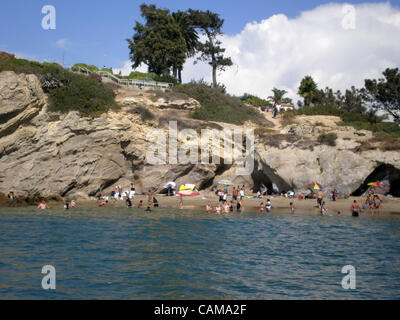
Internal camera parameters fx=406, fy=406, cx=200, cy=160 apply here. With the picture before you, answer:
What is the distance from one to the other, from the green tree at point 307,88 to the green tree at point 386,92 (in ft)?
49.7

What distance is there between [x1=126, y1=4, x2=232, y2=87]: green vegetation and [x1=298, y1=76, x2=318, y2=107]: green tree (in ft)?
40.3

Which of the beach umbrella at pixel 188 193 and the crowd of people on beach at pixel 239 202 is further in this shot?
the beach umbrella at pixel 188 193

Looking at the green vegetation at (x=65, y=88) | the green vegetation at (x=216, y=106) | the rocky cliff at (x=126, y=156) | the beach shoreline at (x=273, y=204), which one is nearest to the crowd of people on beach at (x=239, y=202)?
the beach shoreline at (x=273, y=204)

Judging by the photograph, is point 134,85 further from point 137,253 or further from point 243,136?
point 137,253

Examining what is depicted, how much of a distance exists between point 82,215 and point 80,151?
8422 millimetres

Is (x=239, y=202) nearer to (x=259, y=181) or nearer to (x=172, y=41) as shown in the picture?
(x=259, y=181)

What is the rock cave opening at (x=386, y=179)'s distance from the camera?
3047 cm

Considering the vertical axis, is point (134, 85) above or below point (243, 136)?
above

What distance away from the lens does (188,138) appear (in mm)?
35094

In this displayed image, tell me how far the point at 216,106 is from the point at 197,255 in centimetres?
2654

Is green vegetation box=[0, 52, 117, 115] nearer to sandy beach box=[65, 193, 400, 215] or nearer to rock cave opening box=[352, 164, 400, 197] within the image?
sandy beach box=[65, 193, 400, 215]

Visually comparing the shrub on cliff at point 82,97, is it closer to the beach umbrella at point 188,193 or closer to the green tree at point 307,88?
the beach umbrella at point 188,193

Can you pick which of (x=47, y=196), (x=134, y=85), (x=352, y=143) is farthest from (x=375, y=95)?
(x=47, y=196)

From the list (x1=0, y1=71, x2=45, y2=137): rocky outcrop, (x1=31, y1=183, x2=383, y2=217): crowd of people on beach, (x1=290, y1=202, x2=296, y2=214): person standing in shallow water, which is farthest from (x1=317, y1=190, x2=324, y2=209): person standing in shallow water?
(x1=0, y1=71, x2=45, y2=137): rocky outcrop
